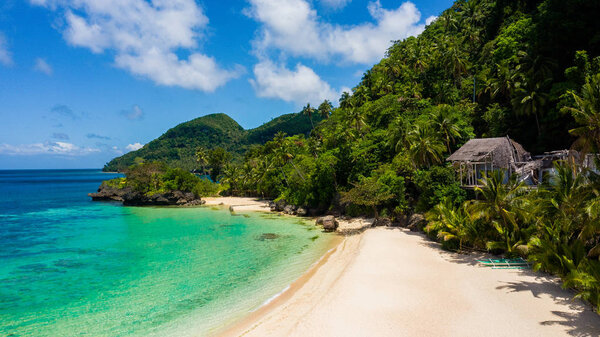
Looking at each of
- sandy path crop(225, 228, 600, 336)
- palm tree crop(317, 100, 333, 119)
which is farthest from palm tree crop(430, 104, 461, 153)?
palm tree crop(317, 100, 333, 119)

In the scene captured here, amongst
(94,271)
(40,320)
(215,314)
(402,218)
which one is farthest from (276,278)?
(402,218)

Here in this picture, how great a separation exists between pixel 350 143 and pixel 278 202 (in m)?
15.5

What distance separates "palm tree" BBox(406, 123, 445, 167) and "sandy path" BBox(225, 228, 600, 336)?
44.4ft

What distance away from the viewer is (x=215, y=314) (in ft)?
45.1

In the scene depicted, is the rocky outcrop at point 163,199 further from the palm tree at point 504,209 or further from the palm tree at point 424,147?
the palm tree at point 504,209

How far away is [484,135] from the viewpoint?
34562 mm

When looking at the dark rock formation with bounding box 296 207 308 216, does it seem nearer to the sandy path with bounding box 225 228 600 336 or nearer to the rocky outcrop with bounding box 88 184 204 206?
the sandy path with bounding box 225 228 600 336

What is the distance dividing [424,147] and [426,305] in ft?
64.9

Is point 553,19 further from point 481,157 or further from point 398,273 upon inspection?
point 398,273

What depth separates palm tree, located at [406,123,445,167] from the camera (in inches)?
1143

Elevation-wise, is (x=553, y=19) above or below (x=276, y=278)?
above

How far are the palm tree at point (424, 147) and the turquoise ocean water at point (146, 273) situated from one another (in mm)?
12413

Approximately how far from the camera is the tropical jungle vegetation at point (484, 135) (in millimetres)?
13461

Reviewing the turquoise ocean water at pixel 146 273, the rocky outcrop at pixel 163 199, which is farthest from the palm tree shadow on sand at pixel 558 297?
the rocky outcrop at pixel 163 199
